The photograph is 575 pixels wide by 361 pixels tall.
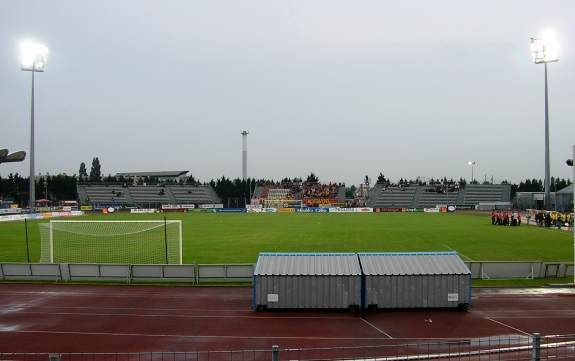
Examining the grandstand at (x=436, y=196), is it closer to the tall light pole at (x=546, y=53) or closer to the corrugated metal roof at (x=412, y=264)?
the tall light pole at (x=546, y=53)

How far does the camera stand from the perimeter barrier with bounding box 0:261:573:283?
20.8m

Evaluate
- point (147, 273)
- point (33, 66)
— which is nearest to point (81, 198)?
point (33, 66)

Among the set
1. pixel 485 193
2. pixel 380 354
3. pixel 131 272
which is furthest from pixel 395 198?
pixel 380 354

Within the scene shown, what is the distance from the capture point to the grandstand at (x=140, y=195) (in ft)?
377

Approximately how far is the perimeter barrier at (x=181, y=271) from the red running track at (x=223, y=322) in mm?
1779

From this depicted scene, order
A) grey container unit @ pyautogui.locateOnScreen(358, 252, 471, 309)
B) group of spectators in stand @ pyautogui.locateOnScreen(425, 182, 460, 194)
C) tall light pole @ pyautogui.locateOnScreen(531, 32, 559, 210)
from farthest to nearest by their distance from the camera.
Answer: group of spectators in stand @ pyautogui.locateOnScreen(425, 182, 460, 194) < tall light pole @ pyautogui.locateOnScreen(531, 32, 559, 210) < grey container unit @ pyautogui.locateOnScreen(358, 252, 471, 309)

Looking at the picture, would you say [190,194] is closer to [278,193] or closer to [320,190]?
[278,193]

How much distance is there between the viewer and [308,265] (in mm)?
16266

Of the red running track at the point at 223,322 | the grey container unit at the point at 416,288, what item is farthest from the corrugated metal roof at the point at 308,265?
the red running track at the point at 223,322

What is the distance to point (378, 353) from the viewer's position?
38.3 ft

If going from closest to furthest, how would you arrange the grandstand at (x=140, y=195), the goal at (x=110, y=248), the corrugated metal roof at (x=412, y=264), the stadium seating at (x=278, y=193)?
the corrugated metal roof at (x=412, y=264) → the goal at (x=110, y=248) → the grandstand at (x=140, y=195) → the stadium seating at (x=278, y=193)

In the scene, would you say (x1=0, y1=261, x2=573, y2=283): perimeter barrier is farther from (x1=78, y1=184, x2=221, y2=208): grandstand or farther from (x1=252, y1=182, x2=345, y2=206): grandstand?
(x1=252, y1=182, x2=345, y2=206): grandstand

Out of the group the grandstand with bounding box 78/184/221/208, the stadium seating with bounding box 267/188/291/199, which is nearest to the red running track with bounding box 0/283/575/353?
the grandstand with bounding box 78/184/221/208

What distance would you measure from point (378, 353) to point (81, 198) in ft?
380
